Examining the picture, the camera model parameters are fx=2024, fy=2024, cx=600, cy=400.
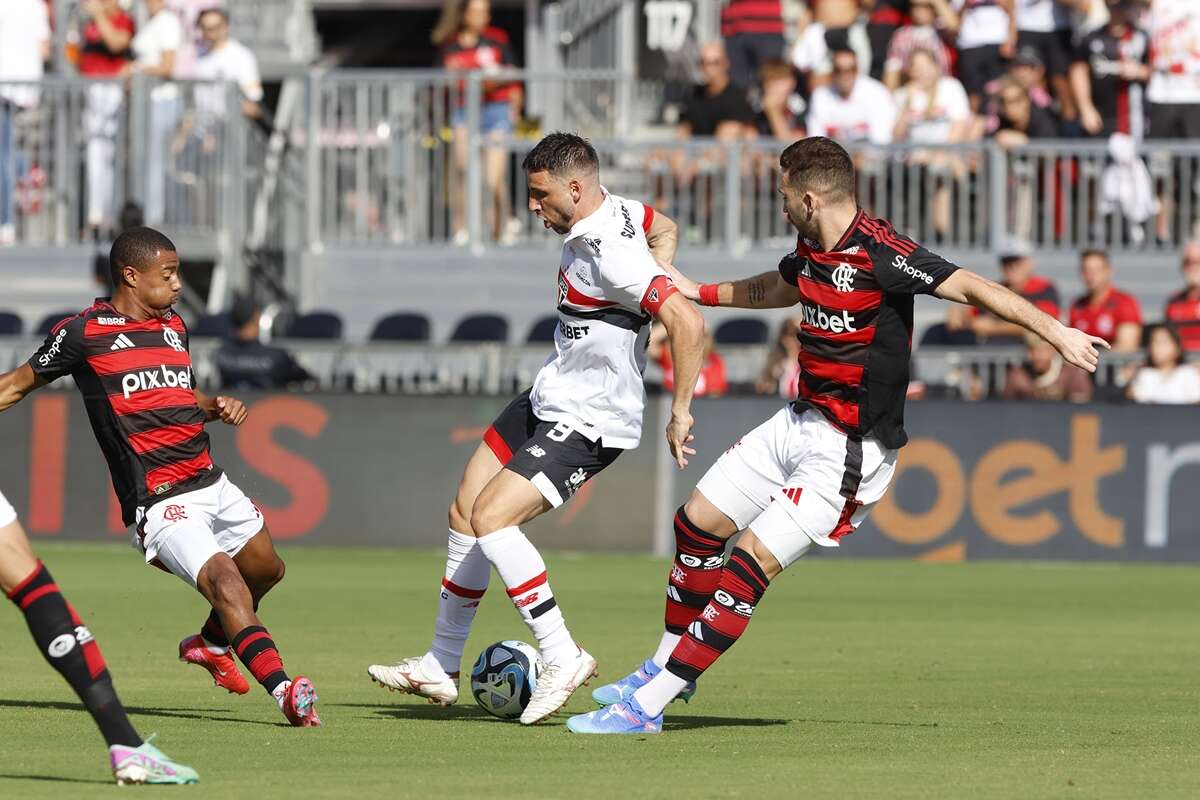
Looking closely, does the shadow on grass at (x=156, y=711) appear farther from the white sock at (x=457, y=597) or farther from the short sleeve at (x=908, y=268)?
the short sleeve at (x=908, y=268)

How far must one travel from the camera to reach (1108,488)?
1698 centimetres

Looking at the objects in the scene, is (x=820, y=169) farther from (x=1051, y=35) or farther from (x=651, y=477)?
(x=1051, y=35)

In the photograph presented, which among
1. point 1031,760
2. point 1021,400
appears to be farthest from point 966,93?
point 1031,760

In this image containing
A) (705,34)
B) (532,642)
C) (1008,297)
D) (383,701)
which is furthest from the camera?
(705,34)

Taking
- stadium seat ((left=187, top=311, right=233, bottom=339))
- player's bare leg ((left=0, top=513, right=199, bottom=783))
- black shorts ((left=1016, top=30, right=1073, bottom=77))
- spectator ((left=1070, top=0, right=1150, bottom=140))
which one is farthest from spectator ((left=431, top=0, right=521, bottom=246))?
player's bare leg ((left=0, top=513, right=199, bottom=783))

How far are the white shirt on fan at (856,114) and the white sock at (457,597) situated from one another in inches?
510

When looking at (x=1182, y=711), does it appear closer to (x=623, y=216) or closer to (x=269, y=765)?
(x=623, y=216)

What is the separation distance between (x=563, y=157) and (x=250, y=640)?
2.33 m

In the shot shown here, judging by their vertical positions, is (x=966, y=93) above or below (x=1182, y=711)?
above

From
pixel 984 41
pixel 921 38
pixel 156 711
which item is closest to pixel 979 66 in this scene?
pixel 984 41

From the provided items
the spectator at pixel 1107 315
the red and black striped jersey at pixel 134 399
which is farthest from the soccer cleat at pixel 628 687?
the spectator at pixel 1107 315

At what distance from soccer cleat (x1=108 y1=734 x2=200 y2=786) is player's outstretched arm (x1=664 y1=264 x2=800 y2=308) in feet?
10.6

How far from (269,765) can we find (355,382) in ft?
40.3

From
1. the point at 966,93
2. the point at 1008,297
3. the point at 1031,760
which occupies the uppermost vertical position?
the point at 966,93
